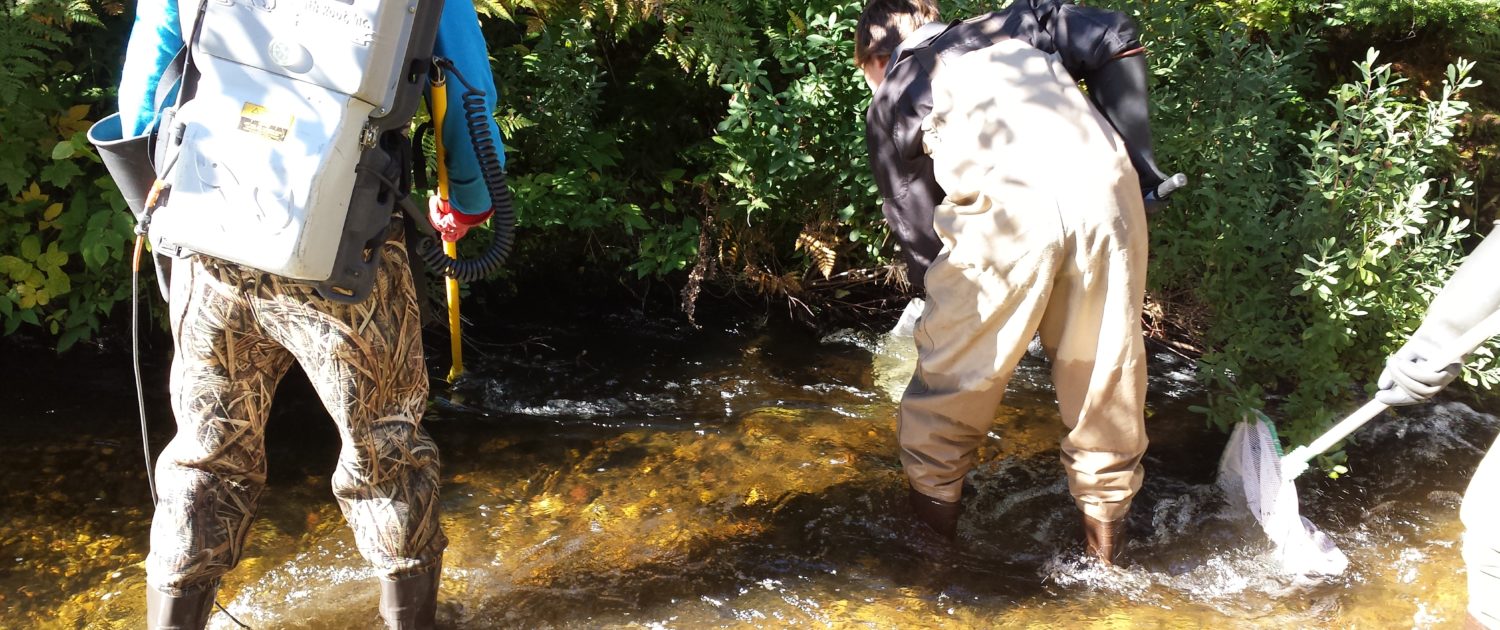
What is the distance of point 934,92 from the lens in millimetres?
3064

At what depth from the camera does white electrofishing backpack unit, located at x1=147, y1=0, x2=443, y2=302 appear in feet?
7.08

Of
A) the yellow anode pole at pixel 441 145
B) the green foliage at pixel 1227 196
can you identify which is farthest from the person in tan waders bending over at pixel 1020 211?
the yellow anode pole at pixel 441 145

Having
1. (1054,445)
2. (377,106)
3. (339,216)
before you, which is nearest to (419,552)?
(339,216)

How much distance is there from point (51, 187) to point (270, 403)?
235 centimetres

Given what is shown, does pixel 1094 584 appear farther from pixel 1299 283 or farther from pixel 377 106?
pixel 377 106

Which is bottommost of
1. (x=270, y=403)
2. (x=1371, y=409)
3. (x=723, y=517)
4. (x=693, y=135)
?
(x=723, y=517)

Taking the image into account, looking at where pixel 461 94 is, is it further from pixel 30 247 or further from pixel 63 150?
pixel 30 247

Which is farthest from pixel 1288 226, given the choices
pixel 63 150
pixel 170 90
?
pixel 63 150

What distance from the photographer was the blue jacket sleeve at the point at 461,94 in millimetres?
2477

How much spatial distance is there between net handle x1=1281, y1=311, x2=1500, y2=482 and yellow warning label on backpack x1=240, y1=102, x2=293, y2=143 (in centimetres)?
270

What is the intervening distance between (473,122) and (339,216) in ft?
1.41

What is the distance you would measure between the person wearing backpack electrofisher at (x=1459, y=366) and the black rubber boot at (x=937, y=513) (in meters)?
1.42

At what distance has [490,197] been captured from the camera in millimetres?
2701

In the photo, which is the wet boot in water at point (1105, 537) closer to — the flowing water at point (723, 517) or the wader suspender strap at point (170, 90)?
the flowing water at point (723, 517)
